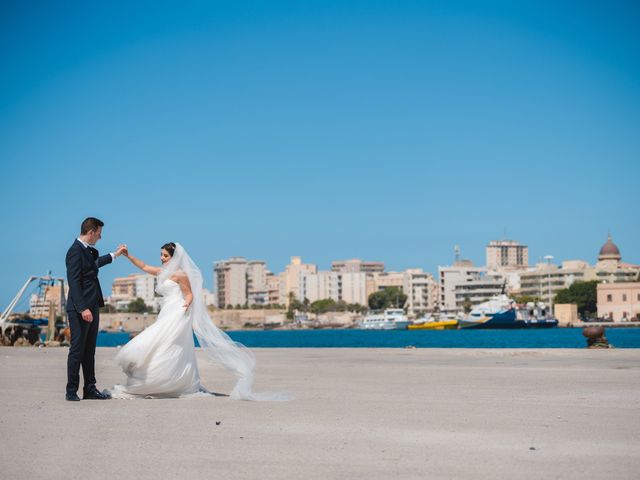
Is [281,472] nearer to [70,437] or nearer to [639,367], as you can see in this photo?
[70,437]

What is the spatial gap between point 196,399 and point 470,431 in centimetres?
392

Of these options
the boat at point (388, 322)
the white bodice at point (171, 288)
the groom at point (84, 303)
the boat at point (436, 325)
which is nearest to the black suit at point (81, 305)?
the groom at point (84, 303)

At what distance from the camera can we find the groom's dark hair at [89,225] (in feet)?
33.3

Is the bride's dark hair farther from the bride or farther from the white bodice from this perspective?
the white bodice

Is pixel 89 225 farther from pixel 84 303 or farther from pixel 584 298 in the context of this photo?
pixel 584 298

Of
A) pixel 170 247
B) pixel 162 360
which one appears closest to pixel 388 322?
pixel 170 247

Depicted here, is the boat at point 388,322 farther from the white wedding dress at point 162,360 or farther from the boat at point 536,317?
the white wedding dress at point 162,360

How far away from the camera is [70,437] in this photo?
274 inches

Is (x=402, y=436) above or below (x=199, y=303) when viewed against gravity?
below

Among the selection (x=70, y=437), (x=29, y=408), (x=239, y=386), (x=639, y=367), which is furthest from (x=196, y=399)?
(x=639, y=367)

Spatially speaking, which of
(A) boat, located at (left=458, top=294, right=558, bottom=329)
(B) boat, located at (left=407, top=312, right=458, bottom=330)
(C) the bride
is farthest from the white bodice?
(B) boat, located at (left=407, top=312, right=458, bottom=330)

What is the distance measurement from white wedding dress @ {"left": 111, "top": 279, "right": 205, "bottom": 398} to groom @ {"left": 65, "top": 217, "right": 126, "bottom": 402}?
388mm

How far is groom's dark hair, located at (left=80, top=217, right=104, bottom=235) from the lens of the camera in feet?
33.3

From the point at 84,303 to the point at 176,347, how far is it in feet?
3.93
